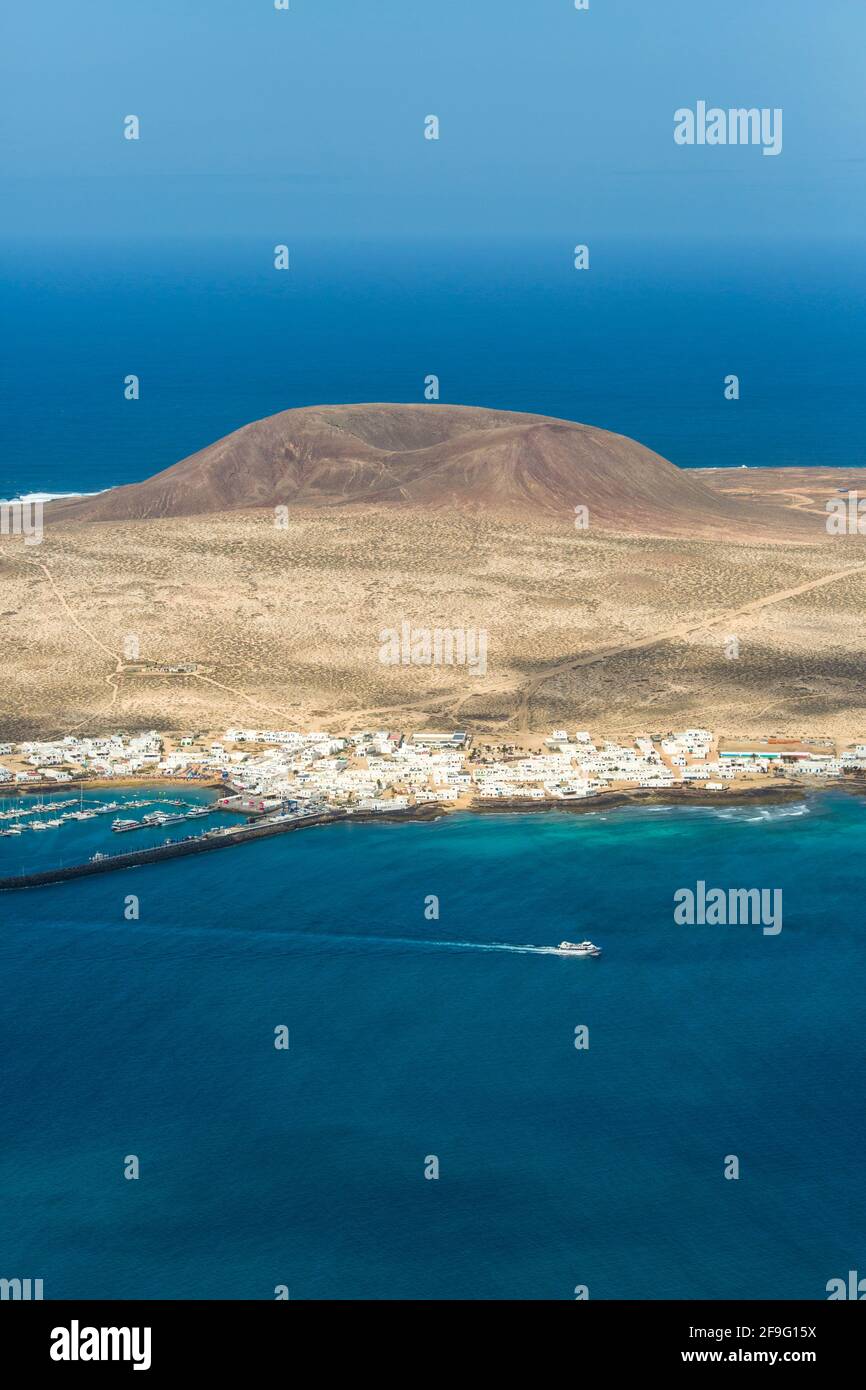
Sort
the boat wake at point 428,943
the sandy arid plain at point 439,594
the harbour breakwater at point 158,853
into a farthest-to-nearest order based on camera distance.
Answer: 1. the sandy arid plain at point 439,594
2. the harbour breakwater at point 158,853
3. the boat wake at point 428,943

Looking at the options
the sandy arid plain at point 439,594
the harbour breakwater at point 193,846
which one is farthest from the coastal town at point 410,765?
the sandy arid plain at point 439,594

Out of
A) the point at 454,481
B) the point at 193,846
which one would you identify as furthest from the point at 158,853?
the point at 454,481

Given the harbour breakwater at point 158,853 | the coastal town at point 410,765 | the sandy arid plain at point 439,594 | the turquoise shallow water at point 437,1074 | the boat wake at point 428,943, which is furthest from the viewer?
the sandy arid plain at point 439,594

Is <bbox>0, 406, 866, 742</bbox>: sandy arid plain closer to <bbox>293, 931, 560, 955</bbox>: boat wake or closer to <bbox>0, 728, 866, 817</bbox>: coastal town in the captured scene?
<bbox>0, 728, 866, 817</bbox>: coastal town

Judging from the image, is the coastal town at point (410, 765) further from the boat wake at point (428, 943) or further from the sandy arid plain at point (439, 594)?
the boat wake at point (428, 943)

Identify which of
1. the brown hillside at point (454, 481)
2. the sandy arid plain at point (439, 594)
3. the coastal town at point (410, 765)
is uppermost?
the brown hillside at point (454, 481)

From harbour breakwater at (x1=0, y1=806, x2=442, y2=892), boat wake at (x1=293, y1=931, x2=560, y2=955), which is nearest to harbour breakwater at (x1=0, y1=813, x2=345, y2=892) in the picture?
harbour breakwater at (x1=0, y1=806, x2=442, y2=892)
